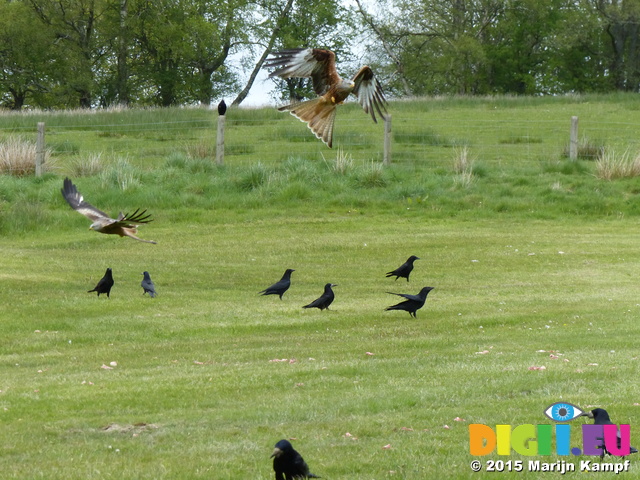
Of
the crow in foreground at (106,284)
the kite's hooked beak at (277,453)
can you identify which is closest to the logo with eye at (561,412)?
the kite's hooked beak at (277,453)

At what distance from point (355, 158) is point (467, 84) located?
29082 millimetres

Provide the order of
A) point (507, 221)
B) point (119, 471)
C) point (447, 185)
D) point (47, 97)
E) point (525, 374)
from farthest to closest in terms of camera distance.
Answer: point (47, 97) → point (447, 185) → point (507, 221) → point (525, 374) → point (119, 471)

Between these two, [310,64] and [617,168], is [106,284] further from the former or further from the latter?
[617,168]

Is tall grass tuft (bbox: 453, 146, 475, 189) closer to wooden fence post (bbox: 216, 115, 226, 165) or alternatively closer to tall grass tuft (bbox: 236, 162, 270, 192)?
tall grass tuft (bbox: 236, 162, 270, 192)

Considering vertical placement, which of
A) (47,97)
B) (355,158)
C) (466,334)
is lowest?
(466,334)

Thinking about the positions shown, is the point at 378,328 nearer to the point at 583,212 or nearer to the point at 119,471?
the point at 119,471

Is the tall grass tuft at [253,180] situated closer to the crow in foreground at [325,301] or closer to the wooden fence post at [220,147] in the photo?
the wooden fence post at [220,147]

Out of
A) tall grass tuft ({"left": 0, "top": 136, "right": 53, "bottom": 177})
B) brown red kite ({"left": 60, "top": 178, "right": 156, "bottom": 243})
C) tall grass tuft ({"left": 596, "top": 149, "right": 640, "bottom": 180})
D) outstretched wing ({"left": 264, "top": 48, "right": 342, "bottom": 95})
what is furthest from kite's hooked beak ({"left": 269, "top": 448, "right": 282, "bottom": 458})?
tall grass tuft ({"left": 0, "top": 136, "right": 53, "bottom": 177})

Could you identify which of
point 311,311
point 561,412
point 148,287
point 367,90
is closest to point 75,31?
point 148,287

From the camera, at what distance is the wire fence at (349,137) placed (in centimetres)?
2603

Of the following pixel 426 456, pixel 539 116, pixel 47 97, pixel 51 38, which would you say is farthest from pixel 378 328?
pixel 47 97

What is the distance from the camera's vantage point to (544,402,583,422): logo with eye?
675 cm

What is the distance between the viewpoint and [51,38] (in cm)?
4909

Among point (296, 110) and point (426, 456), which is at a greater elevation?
point (296, 110)
